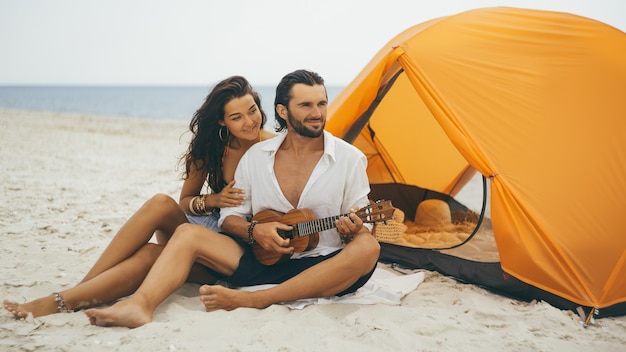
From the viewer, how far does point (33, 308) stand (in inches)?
97.1

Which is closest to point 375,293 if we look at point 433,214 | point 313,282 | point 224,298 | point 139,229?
point 313,282

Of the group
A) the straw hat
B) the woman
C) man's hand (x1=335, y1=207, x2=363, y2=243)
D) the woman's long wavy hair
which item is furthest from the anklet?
the straw hat

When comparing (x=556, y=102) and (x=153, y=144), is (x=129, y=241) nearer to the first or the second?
(x=556, y=102)

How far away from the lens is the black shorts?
9.15ft

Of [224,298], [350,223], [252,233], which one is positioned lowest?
[224,298]

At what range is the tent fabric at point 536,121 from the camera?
288cm

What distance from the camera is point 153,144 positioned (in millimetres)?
11312

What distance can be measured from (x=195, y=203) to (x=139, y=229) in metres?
0.44

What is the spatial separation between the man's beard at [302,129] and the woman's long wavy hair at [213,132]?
17.3 inches

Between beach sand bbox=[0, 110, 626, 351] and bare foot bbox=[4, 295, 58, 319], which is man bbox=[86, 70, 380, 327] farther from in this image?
bare foot bbox=[4, 295, 58, 319]

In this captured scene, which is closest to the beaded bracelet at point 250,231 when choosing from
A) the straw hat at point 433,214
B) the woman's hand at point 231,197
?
the woman's hand at point 231,197

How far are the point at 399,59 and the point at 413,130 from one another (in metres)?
1.64

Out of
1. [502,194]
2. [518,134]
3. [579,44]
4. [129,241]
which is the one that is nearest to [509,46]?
[579,44]

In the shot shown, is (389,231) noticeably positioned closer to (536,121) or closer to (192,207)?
(536,121)
